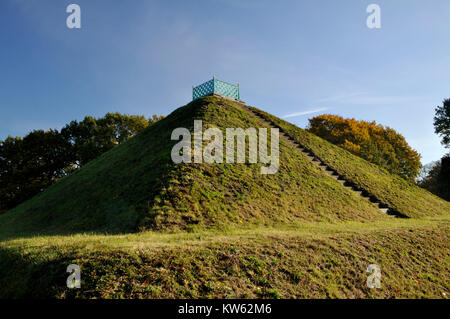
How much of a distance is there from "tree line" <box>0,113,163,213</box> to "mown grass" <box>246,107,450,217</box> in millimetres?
26110

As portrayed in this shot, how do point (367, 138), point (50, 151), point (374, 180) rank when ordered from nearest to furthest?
1. point (374, 180)
2. point (50, 151)
3. point (367, 138)

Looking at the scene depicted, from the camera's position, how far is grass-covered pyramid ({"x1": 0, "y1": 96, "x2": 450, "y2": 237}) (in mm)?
9750

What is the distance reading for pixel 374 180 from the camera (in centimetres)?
1927

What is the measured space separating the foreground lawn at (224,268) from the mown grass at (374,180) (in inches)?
365

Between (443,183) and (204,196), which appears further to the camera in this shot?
(443,183)

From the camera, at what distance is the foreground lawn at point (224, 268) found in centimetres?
477

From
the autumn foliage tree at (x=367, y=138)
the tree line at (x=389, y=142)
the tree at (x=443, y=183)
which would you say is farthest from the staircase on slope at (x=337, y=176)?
the tree at (x=443, y=183)

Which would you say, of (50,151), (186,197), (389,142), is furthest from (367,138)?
(50,151)

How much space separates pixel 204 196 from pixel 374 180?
15651 mm

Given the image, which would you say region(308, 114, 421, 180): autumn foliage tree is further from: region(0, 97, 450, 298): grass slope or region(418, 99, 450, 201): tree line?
region(0, 97, 450, 298): grass slope

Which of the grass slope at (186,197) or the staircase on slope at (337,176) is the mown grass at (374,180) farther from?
the grass slope at (186,197)

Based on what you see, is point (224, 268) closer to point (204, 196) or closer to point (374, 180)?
point (204, 196)
